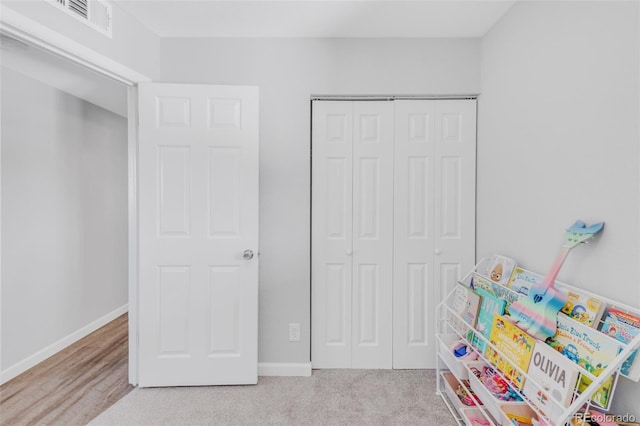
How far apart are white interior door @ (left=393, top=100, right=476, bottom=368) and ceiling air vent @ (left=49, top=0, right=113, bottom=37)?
1.87 metres

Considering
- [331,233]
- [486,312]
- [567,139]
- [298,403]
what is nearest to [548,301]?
[486,312]

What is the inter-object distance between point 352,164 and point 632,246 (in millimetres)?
1512

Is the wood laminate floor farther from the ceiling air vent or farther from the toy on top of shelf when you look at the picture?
the toy on top of shelf

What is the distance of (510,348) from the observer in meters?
1.35

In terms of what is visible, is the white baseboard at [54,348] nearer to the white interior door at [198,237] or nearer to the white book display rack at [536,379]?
the white interior door at [198,237]

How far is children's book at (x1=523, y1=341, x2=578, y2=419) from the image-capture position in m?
1.03

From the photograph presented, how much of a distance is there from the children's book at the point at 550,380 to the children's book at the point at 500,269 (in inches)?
22.6

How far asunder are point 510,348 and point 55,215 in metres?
3.37

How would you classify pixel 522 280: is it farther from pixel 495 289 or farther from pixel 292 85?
pixel 292 85

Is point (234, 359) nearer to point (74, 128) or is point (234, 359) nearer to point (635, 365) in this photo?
point (635, 365)

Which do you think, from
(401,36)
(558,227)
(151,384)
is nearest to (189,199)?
(151,384)

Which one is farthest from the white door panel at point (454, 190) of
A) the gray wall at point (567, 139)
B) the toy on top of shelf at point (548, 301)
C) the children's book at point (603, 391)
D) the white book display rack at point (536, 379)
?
the children's book at point (603, 391)

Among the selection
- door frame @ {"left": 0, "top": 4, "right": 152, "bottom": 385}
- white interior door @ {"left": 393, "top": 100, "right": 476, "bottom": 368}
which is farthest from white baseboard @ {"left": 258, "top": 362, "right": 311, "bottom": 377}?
door frame @ {"left": 0, "top": 4, "right": 152, "bottom": 385}

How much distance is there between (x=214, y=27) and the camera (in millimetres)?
2055
